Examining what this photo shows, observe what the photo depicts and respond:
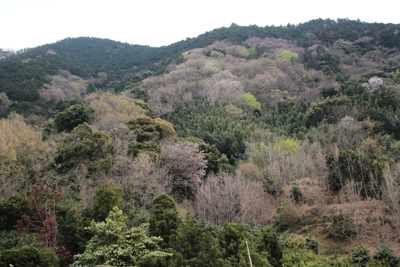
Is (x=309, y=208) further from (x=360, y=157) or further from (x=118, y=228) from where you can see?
(x=118, y=228)

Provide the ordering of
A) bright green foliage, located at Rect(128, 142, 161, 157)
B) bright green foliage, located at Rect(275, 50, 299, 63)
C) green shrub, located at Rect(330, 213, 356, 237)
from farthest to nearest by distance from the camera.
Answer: bright green foliage, located at Rect(275, 50, 299, 63) < bright green foliage, located at Rect(128, 142, 161, 157) < green shrub, located at Rect(330, 213, 356, 237)

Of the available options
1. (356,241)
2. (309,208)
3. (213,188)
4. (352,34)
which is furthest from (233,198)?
(352,34)

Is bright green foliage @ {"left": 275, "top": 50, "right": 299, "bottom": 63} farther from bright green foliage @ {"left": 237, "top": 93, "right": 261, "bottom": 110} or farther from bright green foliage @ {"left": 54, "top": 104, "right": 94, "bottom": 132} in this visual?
bright green foliage @ {"left": 54, "top": 104, "right": 94, "bottom": 132}

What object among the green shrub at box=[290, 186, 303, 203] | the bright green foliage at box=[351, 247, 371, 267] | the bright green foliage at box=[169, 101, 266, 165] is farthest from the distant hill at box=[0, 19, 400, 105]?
the bright green foliage at box=[351, 247, 371, 267]

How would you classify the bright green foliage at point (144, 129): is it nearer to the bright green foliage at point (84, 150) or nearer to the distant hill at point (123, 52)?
the bright green foliage at point (84, 150)

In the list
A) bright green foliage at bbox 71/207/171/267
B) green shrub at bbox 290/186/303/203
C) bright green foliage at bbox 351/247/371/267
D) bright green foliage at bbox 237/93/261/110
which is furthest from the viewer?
bright green foliage at bbox 237/93/261/110

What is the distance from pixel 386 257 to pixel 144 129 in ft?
60.4

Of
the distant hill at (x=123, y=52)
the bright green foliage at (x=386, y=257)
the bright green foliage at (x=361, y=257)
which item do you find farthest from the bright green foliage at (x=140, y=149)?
the distant hill at (x=123, y=52)

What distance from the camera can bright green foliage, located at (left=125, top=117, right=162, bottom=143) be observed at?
69.1 ft

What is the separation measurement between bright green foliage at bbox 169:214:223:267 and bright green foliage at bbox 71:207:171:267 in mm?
545

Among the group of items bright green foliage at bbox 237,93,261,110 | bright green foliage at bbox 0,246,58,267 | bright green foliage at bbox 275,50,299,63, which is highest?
bright green foliage at bbox 275,50,299,63

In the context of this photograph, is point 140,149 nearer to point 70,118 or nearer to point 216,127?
point 70,118

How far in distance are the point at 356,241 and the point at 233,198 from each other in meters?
5.95

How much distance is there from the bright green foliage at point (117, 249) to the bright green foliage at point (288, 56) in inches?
2008
